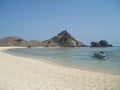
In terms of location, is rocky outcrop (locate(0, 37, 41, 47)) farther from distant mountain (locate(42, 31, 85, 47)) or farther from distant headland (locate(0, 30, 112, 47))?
distant mountain (locate(42, 31, 85, 47))

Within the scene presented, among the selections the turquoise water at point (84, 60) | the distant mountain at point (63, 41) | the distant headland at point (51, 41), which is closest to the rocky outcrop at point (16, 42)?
the distant headland at point (51, 41)

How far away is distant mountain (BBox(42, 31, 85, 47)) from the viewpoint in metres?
156

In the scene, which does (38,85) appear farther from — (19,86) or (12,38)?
(12,38)

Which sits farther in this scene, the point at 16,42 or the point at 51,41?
the point at 51,41

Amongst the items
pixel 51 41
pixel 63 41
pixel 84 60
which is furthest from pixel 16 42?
pixel 84 60

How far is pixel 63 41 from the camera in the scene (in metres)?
160

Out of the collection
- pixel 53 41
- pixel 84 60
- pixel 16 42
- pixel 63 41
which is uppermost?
pixel 53 41

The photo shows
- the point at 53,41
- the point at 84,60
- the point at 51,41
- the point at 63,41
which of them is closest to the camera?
the point at 84,60

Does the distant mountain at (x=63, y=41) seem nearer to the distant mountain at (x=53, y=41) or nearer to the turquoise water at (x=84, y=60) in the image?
the distant mountain at (x=53, y=41)

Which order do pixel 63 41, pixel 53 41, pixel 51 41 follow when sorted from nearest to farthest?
pixel 63 41
pixel 53 41
pixel 51 41

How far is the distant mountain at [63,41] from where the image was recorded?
156 metres

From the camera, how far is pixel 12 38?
166 metres

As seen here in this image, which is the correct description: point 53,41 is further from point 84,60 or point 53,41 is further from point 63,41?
point 84,60

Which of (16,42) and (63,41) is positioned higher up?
(63,41)
